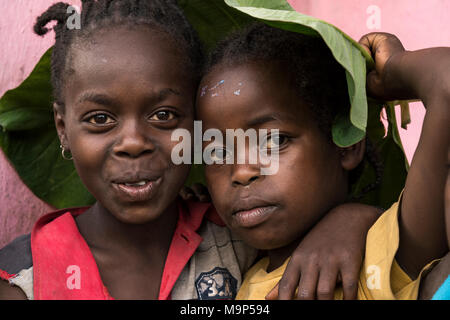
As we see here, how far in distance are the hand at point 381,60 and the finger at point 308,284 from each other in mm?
371

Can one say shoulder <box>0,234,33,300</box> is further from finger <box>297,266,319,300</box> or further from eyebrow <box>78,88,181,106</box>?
finger <box>297,266,319,300</box>

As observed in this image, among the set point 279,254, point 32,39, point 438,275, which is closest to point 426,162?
point 438,275

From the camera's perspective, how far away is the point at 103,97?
1.30m

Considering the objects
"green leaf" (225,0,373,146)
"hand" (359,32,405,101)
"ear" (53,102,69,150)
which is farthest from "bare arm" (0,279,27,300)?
"hand" (359,32,405,101)

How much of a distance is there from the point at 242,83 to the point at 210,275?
0.43 meters

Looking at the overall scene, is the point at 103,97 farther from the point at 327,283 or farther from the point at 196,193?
the point at 327,283

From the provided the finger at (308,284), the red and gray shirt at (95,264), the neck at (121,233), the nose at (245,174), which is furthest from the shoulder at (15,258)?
the finger at (308,284)

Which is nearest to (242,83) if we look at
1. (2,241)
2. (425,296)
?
(425,296)

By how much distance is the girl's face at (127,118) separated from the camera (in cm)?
129

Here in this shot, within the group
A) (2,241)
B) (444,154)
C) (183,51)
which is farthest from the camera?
(2,241)

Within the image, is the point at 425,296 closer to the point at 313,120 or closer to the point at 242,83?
the point at 313,120

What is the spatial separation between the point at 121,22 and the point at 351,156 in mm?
566

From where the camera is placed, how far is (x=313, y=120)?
1.30 m

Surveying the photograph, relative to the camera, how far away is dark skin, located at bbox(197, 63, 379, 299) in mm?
1249
